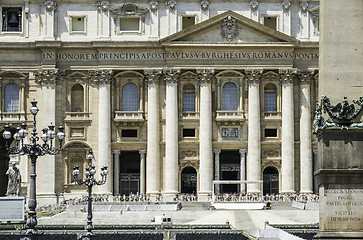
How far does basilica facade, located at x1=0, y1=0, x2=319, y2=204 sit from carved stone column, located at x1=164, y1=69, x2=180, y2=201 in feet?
0.34

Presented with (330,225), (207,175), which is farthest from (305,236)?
(207,175)

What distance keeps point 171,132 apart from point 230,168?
24.7 feet

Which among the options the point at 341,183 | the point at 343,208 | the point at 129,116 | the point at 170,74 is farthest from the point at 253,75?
the point at 343,208

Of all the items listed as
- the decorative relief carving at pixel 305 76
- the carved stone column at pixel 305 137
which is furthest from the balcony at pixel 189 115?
the decorative relief carving at pixel 305 76

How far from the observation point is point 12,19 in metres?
90.8

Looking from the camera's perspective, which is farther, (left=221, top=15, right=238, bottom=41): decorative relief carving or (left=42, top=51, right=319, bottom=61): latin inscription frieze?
(left=42, top=51, right=319, bottom=61): latin inscription frieze

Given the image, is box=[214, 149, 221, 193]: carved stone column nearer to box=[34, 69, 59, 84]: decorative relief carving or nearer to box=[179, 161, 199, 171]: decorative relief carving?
box=[179, 161, 199, 171]: decorative relief carving

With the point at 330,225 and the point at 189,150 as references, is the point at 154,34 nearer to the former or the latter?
the point at 189,150

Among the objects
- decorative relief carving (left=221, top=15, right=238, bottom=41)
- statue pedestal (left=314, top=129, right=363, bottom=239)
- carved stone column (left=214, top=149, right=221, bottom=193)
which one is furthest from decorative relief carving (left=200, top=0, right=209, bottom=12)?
statue pedestal (left=314, top=129, right=363, bottom=239)

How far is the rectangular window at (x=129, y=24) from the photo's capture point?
297 ft

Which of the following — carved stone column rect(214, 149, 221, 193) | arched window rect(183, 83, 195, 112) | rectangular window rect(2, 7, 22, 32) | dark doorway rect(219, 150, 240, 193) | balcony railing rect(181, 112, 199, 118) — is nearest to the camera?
carved stone column rect(214, 149, 221, 193)

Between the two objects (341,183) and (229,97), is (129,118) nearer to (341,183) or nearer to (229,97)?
(229,97)

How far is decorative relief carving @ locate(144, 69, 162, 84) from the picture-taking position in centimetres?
8894

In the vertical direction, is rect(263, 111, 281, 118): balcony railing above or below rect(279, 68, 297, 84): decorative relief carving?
below
